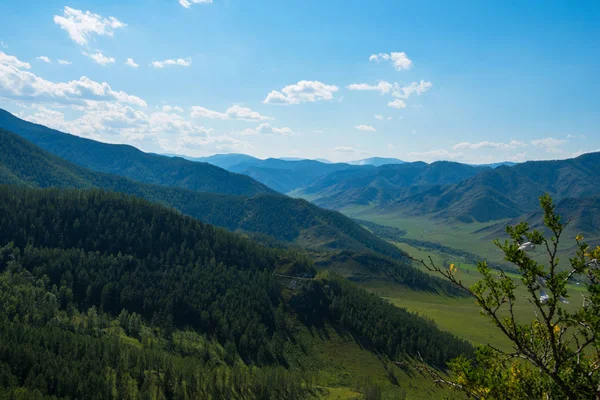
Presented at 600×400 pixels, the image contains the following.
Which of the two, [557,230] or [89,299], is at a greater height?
[557,230]

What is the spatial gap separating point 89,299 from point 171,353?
62636 millimetres

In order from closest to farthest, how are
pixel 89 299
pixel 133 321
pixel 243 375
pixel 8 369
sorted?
pixel 8 369 → pixel 243 375 → pixel 133 321 → pixel 89 299

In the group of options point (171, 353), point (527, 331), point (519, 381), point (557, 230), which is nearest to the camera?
point (557, 230)

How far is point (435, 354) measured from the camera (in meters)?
199

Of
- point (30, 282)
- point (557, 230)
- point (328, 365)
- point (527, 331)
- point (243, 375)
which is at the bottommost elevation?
point (328, 365)

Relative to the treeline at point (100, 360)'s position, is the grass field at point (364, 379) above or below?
below

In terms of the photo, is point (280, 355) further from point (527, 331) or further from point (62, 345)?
point (527, 331)

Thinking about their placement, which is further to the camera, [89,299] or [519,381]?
[89,299]

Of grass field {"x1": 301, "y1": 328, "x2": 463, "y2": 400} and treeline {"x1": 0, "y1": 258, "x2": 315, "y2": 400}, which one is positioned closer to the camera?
treeline {"x1": 0, "y1": 258, "x2": 315, "y2": 400}

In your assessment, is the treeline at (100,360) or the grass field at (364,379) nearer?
the treeline at (100,360)

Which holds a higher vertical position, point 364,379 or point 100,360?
point 100,360

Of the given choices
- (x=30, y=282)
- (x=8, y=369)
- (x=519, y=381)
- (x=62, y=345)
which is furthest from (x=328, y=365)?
(x=519, y=381)

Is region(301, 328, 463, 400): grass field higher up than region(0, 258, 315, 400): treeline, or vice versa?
A: region(0, 258, 315, 400): treeline

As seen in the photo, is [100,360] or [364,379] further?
[364,379]
